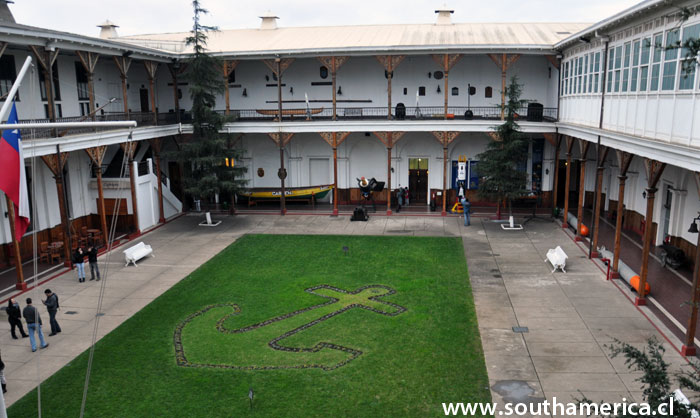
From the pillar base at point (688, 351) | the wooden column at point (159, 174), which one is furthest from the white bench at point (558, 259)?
the wooden column at point (159, 174)

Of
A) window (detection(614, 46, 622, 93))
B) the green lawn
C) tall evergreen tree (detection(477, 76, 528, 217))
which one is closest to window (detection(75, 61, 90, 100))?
the green lawn

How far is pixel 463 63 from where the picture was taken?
32594mm

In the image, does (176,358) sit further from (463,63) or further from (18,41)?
(463,63)

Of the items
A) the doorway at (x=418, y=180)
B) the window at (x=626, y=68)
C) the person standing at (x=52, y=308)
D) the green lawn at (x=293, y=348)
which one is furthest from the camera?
the doorway at (x=418, y=180)

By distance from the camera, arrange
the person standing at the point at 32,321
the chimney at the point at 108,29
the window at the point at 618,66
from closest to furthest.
Result: the person standing at the point at 32,321 → the window at the point at 618,66 → the chimney at the point at 108,29

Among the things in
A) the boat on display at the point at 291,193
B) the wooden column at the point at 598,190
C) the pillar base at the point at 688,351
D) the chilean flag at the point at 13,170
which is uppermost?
the chilean flag at the point at 13,170

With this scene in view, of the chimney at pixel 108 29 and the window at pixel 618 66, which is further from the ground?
the chimney at pixel 108 29

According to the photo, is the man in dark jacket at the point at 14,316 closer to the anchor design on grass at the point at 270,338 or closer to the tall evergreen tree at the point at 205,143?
the anchor design on grass at the point at 270,338

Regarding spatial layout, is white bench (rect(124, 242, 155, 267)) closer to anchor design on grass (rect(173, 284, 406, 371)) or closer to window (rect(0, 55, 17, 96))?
anchor design on grass (rect(173, 284, 406, 371))

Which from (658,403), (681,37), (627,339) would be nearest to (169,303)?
(627,339)

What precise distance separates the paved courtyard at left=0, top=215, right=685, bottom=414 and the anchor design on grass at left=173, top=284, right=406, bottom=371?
253cm

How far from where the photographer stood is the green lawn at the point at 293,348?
12.0m

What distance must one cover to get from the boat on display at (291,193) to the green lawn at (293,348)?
11.8 meters

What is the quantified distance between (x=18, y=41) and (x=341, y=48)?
15.2 m
